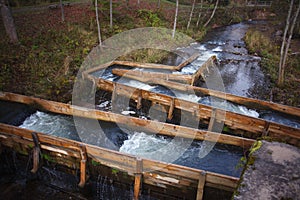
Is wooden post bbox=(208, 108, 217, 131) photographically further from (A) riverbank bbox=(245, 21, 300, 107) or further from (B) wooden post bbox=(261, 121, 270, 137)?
(A) riverbank bbox=(245, 21, 300, 107)

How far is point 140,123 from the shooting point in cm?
915

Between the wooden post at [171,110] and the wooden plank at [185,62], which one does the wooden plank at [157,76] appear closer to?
the wooden plank at [185,62]

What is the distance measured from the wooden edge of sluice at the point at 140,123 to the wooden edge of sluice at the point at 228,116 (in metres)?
1.52

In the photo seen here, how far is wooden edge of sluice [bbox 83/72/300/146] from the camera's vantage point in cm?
865

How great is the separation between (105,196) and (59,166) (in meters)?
2.05

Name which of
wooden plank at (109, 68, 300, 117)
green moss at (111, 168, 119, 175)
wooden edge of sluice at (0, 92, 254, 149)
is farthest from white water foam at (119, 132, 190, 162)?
wooden plank at (109, 68, 300, 117)

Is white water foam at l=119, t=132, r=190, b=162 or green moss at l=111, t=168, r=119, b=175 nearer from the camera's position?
green moss at l=111, t=168, r=119, b=175

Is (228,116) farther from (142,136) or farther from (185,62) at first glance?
(185,62)

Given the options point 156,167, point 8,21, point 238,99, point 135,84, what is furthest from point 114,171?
point 8,21

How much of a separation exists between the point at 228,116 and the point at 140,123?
376 centimetres

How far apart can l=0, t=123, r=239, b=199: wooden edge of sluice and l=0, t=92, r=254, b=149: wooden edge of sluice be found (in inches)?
85.5

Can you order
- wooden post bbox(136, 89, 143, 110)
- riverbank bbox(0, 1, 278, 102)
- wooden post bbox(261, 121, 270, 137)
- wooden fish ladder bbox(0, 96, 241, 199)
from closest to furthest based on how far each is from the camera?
wooden fish ladder bbox(0, 96, 241, 199) → wooden post bbox(261, 121, 270, 137) → wooden post bbox(136, 89, 143, 110) → riverbank bbox(0, 1, 278, 102)

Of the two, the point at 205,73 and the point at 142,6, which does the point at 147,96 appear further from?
the point at 142,6

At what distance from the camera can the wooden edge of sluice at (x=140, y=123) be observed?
8328mm
